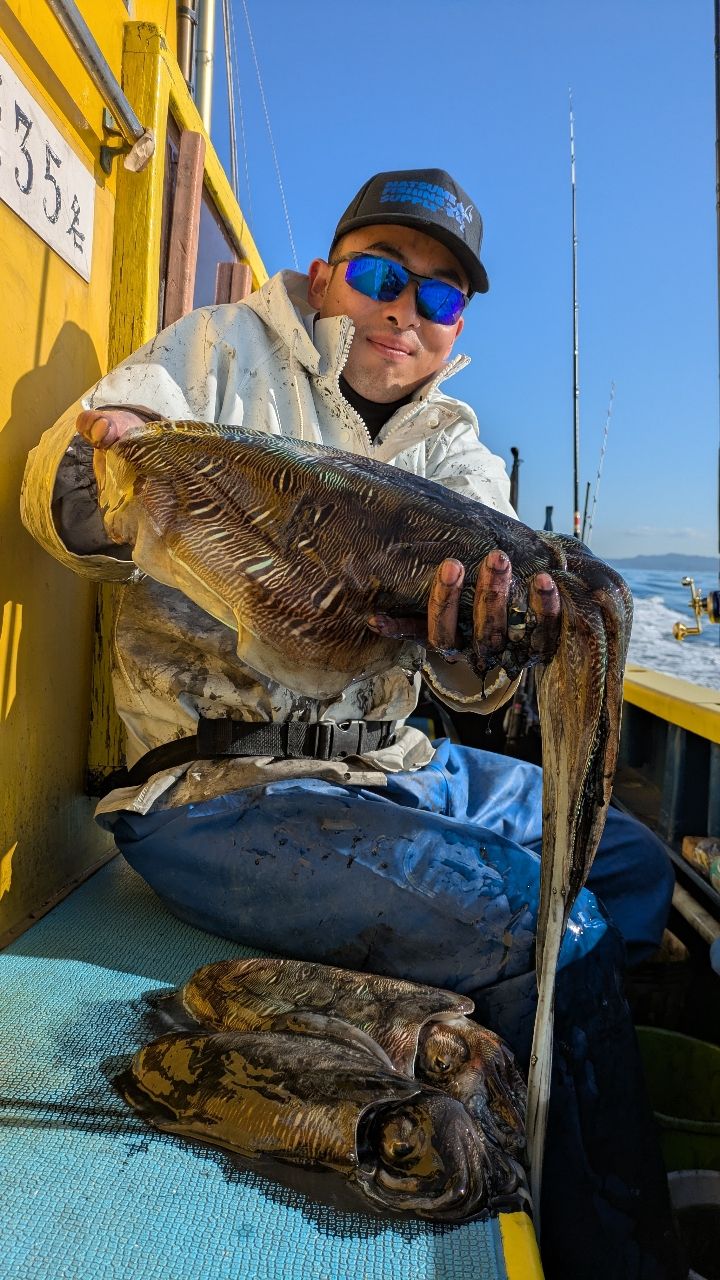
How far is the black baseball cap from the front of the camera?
104 inches

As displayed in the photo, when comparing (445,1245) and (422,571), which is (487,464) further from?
(445,1245)

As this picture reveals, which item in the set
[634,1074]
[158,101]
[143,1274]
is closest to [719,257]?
[158,101]

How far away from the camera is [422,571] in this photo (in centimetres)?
149

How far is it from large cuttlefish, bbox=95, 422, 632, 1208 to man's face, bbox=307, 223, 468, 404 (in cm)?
132

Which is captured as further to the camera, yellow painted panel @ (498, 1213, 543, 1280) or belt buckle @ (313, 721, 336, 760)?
belt buckle @ (313, 721, 336, 760)

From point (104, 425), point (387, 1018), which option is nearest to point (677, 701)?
point (387, 1018)

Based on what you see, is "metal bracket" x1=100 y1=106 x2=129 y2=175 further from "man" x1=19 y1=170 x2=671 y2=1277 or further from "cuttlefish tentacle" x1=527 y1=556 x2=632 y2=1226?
"cuttlefish tentacle" x1=527 y1=556 x2=632 y2=1226

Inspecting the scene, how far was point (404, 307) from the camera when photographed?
2727mm

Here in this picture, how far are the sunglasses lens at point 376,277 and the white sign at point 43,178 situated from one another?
0.85m

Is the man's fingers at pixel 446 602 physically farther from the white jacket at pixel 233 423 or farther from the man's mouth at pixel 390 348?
the man's mouth at pixel 390 348

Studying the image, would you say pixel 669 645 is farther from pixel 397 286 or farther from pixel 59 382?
pixel 59 382

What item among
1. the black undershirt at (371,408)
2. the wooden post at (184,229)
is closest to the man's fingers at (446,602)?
the black undershirt at (371,408)

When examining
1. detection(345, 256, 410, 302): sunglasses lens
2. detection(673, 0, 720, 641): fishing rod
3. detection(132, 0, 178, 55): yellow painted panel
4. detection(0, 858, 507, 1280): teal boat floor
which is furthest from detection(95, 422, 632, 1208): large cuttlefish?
detection(673, 0, 720, 641): fishing rod

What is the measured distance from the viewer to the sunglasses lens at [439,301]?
271 cm
